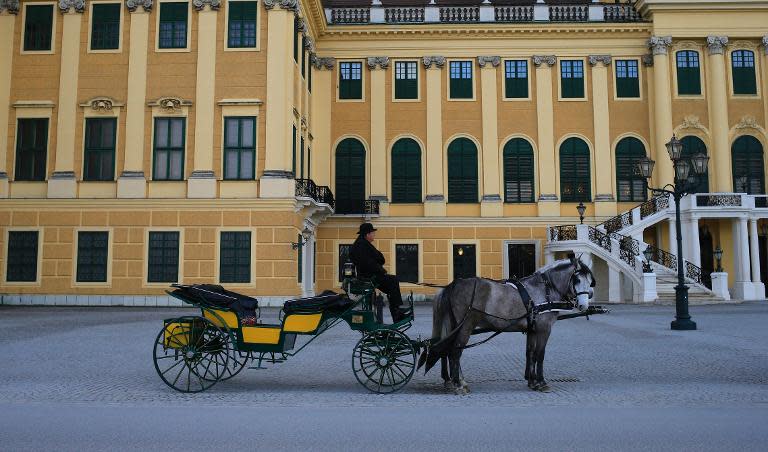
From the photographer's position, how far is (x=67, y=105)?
27.2 metres

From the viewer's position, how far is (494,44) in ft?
113

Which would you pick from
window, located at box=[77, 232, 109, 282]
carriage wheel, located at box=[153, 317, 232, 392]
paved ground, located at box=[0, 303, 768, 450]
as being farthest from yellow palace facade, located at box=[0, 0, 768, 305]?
carriage wheel, located at box=[153, 317, 232, 392]

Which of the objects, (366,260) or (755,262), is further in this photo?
(755,262)

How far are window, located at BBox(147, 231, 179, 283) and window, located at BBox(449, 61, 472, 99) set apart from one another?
52.9 feet

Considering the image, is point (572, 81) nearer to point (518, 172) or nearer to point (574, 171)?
point (574, 171)

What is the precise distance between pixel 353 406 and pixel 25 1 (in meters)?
27.4

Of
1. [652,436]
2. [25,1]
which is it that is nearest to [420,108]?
[25,1]

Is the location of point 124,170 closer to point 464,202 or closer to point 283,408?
point 464,202

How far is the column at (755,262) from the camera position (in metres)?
30.5

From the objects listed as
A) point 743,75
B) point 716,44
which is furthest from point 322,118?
point 743,75

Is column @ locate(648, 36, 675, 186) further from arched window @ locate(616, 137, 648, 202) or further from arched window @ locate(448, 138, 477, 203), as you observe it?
arched window @ locate(448, 138, 477, 203)

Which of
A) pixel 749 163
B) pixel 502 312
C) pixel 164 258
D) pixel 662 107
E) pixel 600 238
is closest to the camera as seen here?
pixel 502 312

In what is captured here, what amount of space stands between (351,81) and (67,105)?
13728 millimetres

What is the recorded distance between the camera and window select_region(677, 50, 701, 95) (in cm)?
3416
